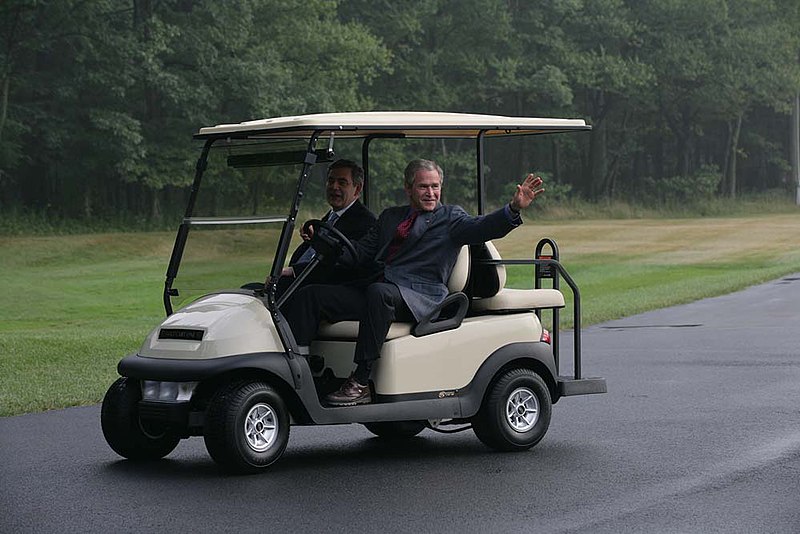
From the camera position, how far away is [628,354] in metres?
14.5

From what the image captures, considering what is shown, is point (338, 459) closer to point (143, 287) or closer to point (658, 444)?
point (658, 444)

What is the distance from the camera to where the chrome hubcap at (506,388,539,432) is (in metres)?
8.86

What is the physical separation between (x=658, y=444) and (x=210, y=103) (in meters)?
38.1

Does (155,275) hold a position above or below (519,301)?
below

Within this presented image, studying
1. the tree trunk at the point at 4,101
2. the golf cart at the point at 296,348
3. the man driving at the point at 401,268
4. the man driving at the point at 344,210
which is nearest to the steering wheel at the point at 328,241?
the golf cart at the point at 296,348

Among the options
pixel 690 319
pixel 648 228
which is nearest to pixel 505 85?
pixel 648 228

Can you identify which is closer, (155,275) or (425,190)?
(425,190)

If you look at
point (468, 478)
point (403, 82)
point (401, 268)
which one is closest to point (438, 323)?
point (401, 268)

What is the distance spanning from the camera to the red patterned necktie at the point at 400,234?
28.8ft

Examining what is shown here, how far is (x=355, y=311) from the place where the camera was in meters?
8.49

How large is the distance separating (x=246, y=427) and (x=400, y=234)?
1525 millimetres

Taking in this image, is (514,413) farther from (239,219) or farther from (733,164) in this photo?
(733,164)

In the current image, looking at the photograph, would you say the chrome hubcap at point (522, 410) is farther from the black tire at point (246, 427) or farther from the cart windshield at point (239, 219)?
the cart windshield at point (239, 219)

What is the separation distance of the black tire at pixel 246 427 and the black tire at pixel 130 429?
708 millimetres
